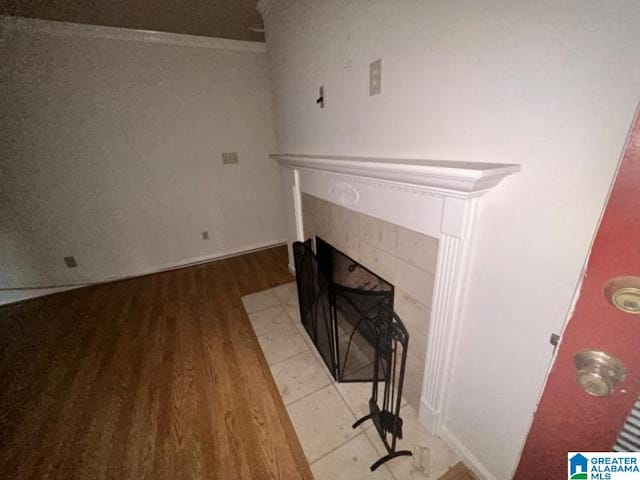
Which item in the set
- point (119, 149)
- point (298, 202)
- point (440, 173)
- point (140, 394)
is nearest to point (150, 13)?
point (119, 149)

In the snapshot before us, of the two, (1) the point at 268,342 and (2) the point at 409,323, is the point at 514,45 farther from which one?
(1) the point at 268,342

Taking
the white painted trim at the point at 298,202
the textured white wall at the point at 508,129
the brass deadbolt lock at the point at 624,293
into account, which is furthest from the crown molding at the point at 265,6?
the brass deadbolt lock at the point at 624,293

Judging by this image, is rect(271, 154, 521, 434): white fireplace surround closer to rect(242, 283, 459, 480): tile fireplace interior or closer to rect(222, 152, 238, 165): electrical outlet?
rect(242, 283, 459, 480): tile fireplace interior

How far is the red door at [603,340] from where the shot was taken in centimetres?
39

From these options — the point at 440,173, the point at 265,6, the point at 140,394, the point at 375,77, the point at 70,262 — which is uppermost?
the point at 265,6

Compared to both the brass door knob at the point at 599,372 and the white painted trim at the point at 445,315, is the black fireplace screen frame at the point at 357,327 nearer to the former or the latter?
the white painted trim at the point at 445,315

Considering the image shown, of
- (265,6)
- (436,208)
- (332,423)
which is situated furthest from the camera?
(265,6)

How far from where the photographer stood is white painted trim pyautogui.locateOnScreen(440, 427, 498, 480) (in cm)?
102

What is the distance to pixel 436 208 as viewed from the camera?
34.5 inches

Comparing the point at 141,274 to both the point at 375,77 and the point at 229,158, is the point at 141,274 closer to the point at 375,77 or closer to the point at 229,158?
the point at 229,158

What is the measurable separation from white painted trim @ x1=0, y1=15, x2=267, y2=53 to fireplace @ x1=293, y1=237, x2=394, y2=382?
2.59 meters

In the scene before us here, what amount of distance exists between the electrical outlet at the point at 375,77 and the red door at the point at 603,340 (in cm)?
89

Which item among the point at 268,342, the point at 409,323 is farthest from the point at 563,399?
the point at 268,342

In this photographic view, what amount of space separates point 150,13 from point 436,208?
293 centimetres
